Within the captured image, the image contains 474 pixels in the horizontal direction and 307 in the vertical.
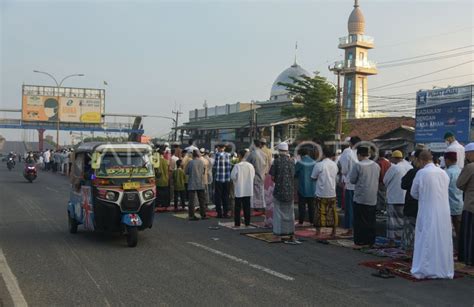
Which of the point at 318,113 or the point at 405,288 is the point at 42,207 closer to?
the point at 405,288

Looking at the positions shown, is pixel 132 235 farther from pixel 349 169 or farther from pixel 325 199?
pixel 349 169

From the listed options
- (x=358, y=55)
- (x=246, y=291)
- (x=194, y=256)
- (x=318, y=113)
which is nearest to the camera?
(x=246, y=291)

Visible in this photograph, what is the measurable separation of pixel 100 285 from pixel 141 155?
3.89m

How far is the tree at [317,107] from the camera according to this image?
35.8 metres

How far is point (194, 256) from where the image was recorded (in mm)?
8484

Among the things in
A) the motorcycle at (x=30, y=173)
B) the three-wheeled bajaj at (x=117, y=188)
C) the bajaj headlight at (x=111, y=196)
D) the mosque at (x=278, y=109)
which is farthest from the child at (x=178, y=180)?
the mosque at (x=278, y=109)

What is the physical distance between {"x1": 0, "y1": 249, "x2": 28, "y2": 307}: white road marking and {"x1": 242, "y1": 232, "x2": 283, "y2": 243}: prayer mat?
472 centimetres

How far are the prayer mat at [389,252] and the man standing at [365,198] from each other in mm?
340

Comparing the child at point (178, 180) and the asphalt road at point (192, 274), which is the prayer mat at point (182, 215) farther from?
the asphalt road at point (192, 274)

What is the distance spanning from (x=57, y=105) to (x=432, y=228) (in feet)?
190

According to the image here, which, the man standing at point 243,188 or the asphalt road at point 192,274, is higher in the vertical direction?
the man standing at point 243,188

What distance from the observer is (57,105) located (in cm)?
6000

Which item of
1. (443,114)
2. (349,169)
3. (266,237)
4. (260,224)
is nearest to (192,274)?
(266,237)

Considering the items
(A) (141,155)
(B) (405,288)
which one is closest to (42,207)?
(A) (141,155)
